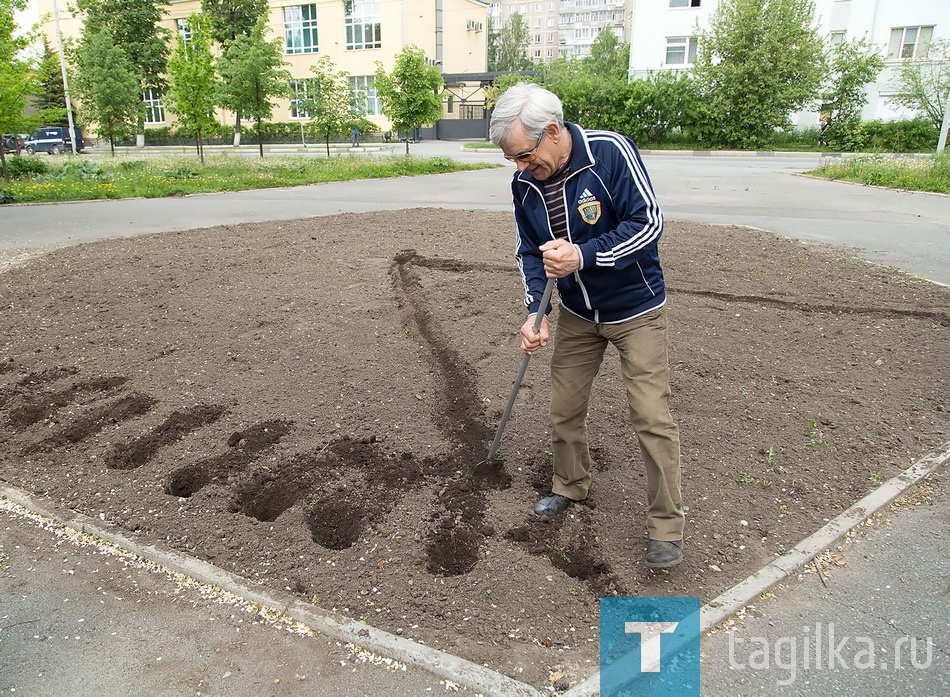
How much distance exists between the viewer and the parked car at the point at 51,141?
4303 cm

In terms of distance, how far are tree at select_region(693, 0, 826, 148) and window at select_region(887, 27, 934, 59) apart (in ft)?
21.2

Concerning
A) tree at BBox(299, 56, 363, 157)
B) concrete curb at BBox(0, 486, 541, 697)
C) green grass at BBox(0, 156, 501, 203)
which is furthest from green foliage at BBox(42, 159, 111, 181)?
concrete curb at BBox(0, 486, 541, 697)

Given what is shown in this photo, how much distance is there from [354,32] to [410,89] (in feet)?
99.1

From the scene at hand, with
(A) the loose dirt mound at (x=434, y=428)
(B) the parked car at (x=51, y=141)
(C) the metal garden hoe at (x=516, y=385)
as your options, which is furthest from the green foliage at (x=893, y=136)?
(B) the parked car at (x=51, y=141)

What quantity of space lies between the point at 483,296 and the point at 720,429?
2.98 metres

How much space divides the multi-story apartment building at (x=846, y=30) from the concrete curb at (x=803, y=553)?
119 feet

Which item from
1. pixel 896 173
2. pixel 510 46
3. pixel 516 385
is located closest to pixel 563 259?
pixel 516 385

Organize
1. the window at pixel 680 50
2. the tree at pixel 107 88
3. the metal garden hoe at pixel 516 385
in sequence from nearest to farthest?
the metal garden hoe at pixel 516 385 < the tree at pixel 107 88 < the window at pixel 680 50

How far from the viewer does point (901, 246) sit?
9656mm

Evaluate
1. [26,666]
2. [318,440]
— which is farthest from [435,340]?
[26,666]

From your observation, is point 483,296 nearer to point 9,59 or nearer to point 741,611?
point 741,611

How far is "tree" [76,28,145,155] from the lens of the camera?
27.1 metres

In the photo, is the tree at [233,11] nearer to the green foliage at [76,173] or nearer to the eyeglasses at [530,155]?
the green foliage at [76,173]

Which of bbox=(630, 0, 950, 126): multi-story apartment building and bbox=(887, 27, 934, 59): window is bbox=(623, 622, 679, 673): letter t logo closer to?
bbox=(630, 0, 950, 126): multi-story apartment building
